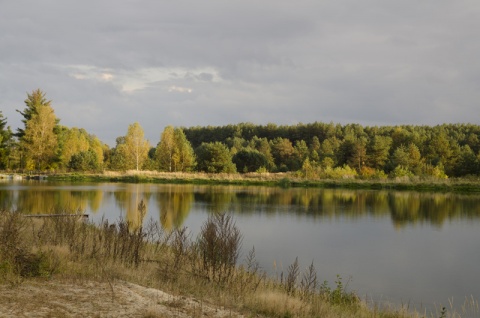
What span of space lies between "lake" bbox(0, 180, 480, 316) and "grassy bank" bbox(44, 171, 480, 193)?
50.2 ft

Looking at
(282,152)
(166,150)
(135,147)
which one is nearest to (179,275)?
(166,150)

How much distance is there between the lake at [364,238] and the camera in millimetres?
11712

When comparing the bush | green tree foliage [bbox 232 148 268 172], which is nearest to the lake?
the bush

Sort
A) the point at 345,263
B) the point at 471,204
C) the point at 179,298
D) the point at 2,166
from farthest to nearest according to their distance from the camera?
1. the point at 2,166
2. the point at 471,204
3. the point at 345,263
4. the point at 179,298

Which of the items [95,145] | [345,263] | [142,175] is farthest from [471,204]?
[95,145]

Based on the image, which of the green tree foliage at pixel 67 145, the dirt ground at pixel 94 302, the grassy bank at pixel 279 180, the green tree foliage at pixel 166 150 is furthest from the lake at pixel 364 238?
the green tree foliage at pixel 67 145

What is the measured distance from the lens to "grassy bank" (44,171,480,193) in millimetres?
45812

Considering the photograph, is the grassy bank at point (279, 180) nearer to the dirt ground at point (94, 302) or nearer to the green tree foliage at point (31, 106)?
the green tree foliage at point (31, 106)

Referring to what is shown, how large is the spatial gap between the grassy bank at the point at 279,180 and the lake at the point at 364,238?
602 inches

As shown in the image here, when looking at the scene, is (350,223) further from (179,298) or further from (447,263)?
(179,298)

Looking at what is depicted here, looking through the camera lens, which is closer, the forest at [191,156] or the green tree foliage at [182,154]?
the forest at [191,156]

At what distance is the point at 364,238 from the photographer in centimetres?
1806

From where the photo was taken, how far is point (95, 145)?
284 ft

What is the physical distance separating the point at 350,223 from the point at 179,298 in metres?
16.1
